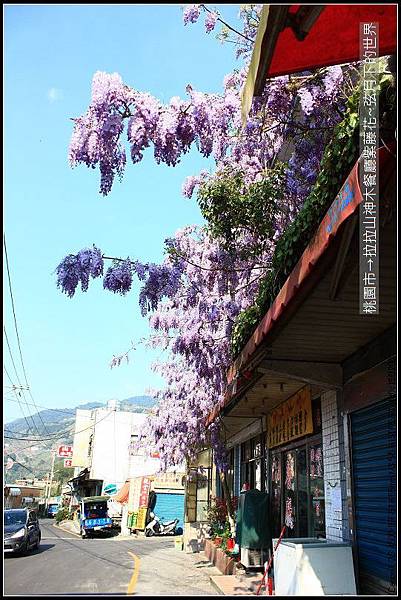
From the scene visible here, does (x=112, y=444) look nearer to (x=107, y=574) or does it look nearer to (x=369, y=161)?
(x=107, y=574)

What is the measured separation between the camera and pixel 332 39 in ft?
13.2

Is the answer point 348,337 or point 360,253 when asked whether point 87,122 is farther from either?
point 360,253

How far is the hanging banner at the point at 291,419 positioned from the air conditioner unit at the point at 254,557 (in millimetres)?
2081

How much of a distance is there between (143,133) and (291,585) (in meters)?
6.15

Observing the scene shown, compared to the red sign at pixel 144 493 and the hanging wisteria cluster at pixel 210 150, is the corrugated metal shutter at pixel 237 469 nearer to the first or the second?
the hanging wisteria cluster at pixel 210 150

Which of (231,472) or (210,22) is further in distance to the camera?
(231,472)

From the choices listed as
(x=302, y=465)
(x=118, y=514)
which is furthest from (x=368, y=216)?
(x=118, y=514)

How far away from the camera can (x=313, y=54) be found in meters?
3.96

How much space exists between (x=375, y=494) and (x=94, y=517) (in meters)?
30.3

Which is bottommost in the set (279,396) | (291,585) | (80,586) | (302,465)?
(80,586)

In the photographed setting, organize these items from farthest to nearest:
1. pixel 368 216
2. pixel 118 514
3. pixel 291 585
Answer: pixel 118 514, pixel 291 585, pixel 368 216

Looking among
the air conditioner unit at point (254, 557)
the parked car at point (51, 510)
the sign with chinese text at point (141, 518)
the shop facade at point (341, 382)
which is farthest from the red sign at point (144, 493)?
the parked car at point (51, 510)

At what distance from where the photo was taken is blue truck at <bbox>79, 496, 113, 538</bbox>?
32.8 m

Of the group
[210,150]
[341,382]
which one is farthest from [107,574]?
[210,150]
